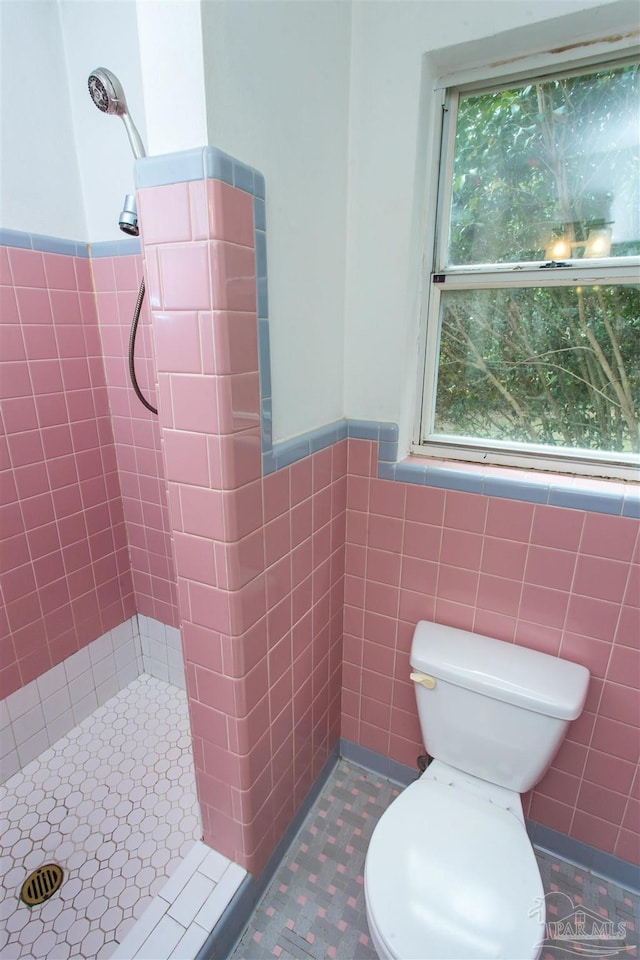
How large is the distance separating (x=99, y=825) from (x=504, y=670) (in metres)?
1.31

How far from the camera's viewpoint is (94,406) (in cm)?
163

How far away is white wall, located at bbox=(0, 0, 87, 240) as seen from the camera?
4.14 feet

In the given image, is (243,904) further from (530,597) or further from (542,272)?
(542,272)

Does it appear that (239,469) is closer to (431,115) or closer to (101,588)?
(431,115)

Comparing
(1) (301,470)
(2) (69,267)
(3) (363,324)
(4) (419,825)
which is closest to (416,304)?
(3) (363,324)

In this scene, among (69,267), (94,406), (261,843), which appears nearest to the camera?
(261,843)

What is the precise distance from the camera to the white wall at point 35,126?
126cm

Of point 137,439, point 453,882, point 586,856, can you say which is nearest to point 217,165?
point 137,439

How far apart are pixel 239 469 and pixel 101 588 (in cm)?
122

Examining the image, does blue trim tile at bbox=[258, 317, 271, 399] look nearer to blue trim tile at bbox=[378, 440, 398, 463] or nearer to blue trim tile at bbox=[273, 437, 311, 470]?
blue trim tile at bbox=[273, 437, 311, 470]

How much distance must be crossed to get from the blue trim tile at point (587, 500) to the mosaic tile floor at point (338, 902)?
1.08m

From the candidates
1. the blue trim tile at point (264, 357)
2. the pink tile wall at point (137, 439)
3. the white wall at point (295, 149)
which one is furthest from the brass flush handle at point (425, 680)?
the pink tile wall at point (137, 439)

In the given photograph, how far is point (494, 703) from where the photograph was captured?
1.11 meters

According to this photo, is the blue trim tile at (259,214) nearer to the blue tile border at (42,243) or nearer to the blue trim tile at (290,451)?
the blue trim tile at (290,451)
